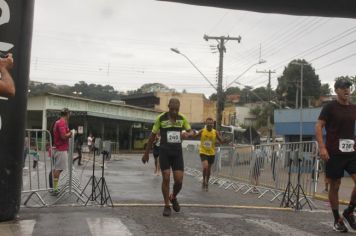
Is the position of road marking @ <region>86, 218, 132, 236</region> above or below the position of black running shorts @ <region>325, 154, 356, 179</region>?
below

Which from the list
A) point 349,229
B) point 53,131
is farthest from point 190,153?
point 349,229

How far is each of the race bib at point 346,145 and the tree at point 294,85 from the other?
7765cm

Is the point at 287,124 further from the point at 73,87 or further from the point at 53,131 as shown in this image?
the point at 73,87

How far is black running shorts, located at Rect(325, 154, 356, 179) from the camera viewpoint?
Result: 7.48 metres

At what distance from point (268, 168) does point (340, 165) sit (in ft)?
25.2

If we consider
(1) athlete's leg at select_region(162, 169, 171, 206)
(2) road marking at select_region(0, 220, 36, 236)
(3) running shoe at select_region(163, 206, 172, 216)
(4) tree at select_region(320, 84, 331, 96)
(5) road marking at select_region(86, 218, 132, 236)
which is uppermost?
(4) tree at select_region(320, 84, 331, 96)

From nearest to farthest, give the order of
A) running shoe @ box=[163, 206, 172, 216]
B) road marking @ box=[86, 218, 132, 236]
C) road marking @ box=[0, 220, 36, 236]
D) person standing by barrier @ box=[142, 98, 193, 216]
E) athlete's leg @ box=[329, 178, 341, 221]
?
road marking @ box=[0, 220, 36, 236]
road marking @ box=[86, 218, 132, 236]
athlete's leg @ box=[329, 178, 341, 221]
running shoe @ box=[163, 206, 172, 216]
person standing by barrier @ box=[142, 98, 193, 216]

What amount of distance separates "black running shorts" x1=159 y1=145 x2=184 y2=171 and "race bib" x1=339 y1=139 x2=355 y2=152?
265 cm

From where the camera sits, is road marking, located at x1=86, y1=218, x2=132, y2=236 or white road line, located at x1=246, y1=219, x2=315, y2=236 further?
white road line, located at x1=246, y1=219, x2=315, y2=236

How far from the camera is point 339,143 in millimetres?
7535

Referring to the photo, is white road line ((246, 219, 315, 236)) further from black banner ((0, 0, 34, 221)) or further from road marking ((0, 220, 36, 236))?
black banner ((0, 0, 34, 221))

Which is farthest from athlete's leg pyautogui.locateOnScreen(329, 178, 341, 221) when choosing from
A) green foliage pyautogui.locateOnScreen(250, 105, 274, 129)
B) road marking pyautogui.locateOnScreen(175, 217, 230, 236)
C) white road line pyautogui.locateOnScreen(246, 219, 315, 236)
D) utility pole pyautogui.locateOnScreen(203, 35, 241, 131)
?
green foliage pyautogui.locateOnScreen(250, 105, 274, 129)

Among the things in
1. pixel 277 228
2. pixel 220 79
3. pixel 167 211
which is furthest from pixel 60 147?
pixel 220 79

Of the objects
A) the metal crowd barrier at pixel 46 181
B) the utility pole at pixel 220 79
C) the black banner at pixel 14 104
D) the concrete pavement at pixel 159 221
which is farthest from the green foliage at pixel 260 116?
the black banner at pixel 14 104
